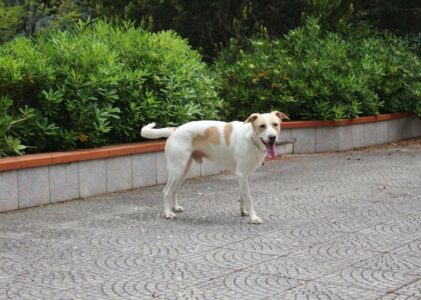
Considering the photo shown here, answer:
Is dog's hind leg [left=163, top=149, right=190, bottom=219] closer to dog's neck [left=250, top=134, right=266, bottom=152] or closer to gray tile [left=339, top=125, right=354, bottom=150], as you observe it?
dog's neck [left=250, top=134, right=266, bottom=152]

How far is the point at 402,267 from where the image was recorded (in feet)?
20.2

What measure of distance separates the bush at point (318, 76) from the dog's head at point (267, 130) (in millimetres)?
5855

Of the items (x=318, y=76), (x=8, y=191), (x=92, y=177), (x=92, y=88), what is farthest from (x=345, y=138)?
(x=8, y=191)

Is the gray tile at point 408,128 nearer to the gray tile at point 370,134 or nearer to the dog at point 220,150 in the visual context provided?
the gray tile at point 370,134

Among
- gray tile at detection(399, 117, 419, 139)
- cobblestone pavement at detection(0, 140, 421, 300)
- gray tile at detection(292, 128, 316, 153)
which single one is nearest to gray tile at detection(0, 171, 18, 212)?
cobblestone pavement at detection(0, 140, 421, 300)

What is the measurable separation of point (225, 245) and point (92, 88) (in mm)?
3943

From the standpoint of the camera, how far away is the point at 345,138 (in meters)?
14.3

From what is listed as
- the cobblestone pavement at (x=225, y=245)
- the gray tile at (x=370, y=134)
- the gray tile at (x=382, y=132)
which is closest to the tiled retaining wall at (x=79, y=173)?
the cobblestone pavement at (x=225, y=245)

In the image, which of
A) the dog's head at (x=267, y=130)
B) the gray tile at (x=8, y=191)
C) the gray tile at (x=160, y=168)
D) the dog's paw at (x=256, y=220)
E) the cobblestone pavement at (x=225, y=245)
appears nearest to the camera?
the cobblestone pavement at (x=225, y=245)

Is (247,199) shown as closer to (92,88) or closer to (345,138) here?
(92,88)

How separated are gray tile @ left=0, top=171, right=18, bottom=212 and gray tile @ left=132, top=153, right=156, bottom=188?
194cm

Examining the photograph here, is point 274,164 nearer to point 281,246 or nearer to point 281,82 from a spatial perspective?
point 281,82

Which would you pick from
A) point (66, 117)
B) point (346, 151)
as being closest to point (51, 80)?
point (66, 117)

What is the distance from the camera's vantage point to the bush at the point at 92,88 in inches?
386
